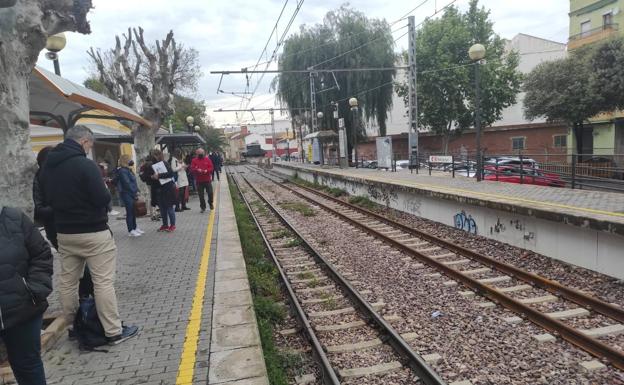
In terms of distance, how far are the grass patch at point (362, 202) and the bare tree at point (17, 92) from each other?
11487mm

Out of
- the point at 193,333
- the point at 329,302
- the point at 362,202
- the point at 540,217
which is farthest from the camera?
the point at 362,202

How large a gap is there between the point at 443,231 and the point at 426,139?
102 ft

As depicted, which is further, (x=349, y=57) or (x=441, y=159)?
(x=349, y=57)

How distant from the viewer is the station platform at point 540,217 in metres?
6.38

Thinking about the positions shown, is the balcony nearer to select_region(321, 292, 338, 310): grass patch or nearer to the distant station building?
the distant station building

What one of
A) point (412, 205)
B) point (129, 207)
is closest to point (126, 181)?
point (129, 207)

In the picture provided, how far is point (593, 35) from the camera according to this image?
29859mm

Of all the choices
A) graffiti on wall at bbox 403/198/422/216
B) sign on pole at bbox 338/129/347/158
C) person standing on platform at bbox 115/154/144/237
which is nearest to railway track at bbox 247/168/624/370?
graffiti on wall at bbox 403/198/422/216

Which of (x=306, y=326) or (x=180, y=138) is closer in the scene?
→ (x=306, y=326)

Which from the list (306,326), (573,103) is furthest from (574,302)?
(573,103)

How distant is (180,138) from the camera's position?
1784 centimetres

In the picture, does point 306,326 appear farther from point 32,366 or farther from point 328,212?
point 328,212

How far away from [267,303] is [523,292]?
3434 millimetres

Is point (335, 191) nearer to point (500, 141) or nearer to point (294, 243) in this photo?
point (294, 243)
